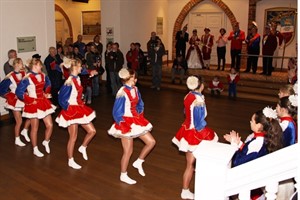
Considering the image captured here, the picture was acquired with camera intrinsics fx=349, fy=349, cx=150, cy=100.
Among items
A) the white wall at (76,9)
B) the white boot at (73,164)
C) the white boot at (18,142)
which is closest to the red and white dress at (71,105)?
the white boot at (73,164)

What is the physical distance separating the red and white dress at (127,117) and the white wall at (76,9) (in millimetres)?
13324

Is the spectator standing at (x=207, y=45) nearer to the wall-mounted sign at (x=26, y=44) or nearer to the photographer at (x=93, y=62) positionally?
the photographer at (x=93, y=62)

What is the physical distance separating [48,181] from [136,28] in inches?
367

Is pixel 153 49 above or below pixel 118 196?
above

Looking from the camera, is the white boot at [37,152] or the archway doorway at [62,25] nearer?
the white boot at [37,152]


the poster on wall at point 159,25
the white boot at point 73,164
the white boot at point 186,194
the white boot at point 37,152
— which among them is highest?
the poster on wall at point 159,25

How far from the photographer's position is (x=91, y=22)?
1741cm

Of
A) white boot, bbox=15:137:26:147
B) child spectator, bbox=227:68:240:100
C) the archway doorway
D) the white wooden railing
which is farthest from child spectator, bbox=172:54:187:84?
the white wooden railing

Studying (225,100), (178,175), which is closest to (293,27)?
(225,100)

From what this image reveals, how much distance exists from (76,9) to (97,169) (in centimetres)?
1375

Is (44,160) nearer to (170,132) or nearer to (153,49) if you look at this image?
(170,132)

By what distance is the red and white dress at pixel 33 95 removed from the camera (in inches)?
222

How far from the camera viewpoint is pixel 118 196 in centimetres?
452

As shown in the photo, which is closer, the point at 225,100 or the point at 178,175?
the point at 178,175
